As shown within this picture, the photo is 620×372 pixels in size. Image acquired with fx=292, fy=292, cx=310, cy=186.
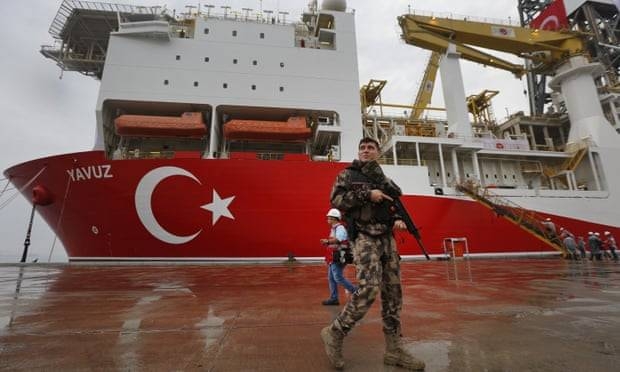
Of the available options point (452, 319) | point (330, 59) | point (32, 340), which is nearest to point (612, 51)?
point (330, 59)

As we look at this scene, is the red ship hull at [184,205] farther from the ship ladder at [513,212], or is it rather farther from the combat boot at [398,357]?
the combat boot at [398,357]

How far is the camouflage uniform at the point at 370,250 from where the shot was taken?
5.60ft

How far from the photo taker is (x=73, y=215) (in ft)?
30.6

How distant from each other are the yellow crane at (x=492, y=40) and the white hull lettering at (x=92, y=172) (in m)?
14.4

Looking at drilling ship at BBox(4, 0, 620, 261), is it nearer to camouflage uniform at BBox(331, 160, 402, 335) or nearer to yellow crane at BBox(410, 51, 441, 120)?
yellow crane at BBox(410, 51, 441, 120)

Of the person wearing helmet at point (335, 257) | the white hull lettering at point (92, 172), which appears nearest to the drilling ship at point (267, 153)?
the white hull lettering at point (92, 172)

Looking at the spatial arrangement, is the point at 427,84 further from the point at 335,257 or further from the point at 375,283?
the point at 375,283

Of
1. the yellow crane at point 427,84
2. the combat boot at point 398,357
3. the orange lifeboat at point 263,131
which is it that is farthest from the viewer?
the yellow crane at point 427,84

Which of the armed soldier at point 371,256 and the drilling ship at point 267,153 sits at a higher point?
the drilling ship at point 267,153

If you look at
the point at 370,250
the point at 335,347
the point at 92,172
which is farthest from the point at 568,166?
the point at 92,172

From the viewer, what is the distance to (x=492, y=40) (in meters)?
15.9

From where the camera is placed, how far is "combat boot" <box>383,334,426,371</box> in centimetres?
160

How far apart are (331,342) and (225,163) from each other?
8.39 meters

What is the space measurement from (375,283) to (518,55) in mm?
20766
